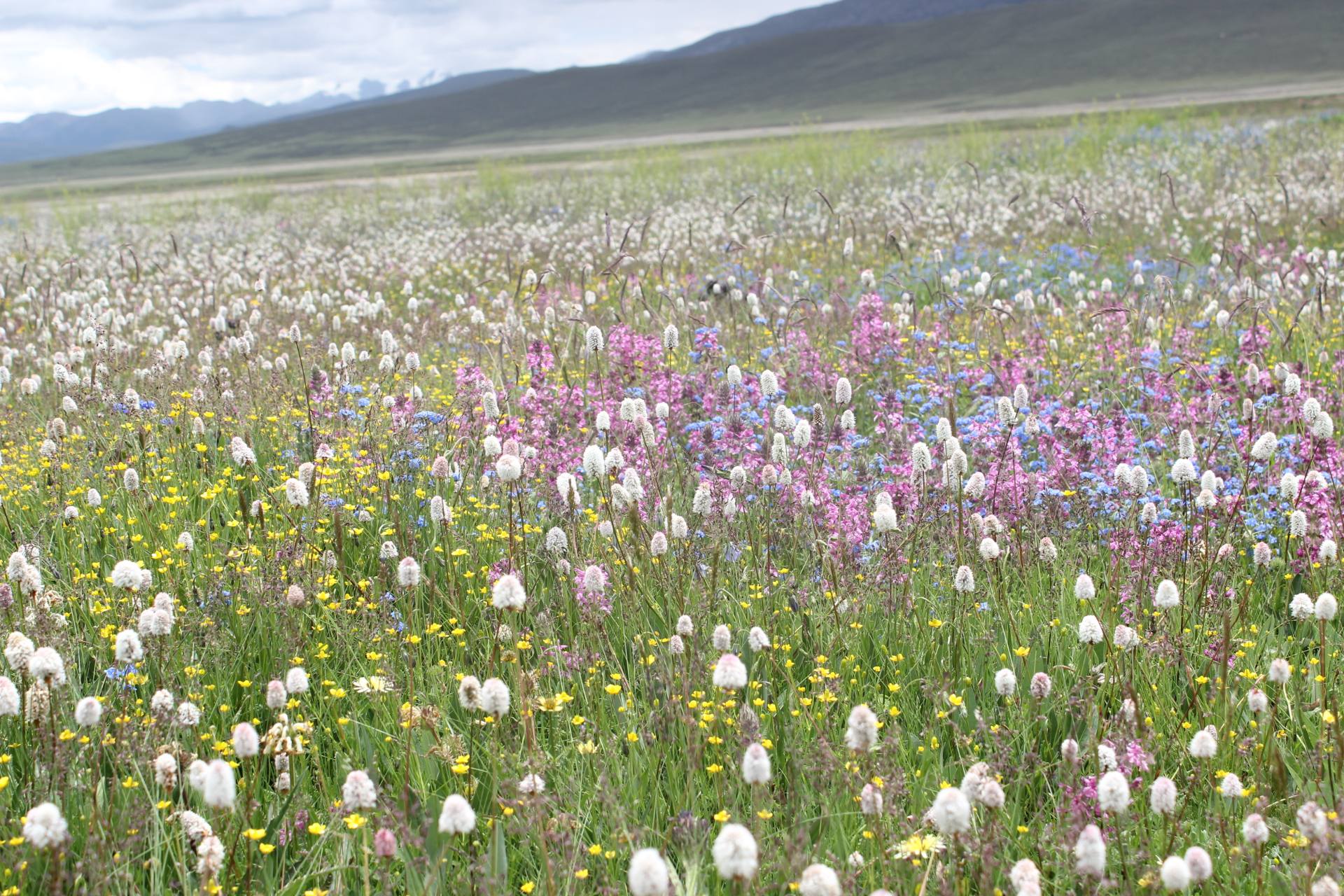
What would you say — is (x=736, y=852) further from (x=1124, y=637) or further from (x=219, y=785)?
(x=1124, y=637)

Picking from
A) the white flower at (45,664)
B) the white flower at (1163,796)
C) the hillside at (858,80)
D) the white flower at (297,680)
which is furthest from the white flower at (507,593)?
the hillside at (858,80)

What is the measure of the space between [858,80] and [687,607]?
444ft

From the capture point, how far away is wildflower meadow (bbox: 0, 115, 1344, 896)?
2.47m

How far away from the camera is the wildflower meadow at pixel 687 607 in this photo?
8.11 feet

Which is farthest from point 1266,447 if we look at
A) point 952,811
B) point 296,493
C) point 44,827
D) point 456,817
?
point 44,827

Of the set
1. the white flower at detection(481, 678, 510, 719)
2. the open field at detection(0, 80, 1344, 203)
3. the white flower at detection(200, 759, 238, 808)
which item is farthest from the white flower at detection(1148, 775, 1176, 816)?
the open field at detection(0, 80, 1344, 203)

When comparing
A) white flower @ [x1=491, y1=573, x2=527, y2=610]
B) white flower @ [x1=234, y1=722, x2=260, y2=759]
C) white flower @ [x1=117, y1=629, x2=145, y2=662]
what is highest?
white flower @ [x1=491, y1=573, x2=527, y2=610]

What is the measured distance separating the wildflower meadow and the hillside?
84.0 m

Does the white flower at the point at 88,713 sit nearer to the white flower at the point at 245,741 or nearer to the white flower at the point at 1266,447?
the white flower at the point at 245,741

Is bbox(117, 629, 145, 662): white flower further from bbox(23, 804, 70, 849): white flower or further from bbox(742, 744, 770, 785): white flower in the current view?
bbox(742, 744, 770, 785): white flower

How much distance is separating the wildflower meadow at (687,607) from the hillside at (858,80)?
84.0m

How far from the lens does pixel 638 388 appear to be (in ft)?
18.9

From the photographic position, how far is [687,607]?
3684 mm

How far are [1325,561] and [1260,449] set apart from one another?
1.83 feet
